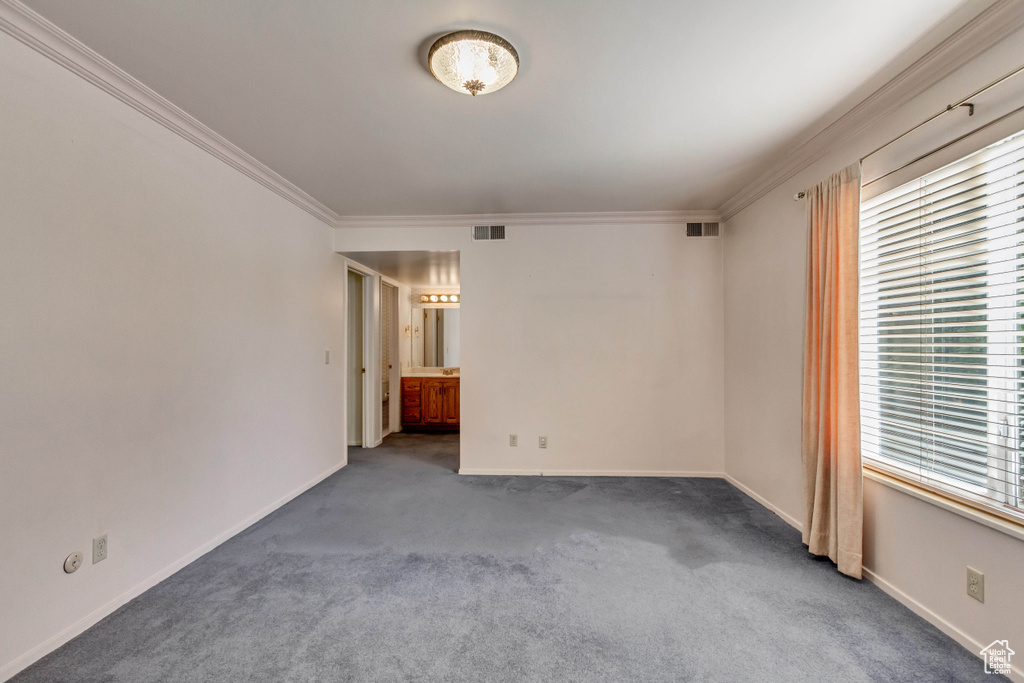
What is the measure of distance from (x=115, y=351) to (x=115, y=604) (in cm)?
122

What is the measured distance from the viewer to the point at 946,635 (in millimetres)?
1791

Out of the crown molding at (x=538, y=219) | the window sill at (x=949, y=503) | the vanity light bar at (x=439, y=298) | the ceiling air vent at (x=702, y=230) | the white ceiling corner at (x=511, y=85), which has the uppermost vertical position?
the white ceiling corner at (x=511, y=85)

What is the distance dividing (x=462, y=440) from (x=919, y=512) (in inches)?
130

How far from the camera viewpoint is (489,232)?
164 inches

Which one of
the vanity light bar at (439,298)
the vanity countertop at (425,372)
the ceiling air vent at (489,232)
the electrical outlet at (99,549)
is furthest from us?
the vanity light bar at (439,298)

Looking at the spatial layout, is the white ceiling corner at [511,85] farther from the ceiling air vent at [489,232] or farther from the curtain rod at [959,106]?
the ceiling air vent at [489,232]

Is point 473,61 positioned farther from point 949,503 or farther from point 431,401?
point 431,401

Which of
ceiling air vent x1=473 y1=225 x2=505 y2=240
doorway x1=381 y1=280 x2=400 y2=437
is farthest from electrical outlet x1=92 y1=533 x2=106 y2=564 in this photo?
doorway x1=381 y1=280 x2=400 y2=437

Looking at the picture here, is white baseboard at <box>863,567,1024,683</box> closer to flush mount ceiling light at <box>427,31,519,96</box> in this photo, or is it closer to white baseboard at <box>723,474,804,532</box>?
white baseboard at <box>723,474,804,532</box>

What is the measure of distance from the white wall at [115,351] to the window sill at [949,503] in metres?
3.83

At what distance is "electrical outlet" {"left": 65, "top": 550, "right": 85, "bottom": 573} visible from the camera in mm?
1796

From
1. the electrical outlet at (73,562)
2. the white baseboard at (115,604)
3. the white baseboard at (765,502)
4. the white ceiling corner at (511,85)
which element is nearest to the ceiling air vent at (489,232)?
the white ceiling corner at (511,85)

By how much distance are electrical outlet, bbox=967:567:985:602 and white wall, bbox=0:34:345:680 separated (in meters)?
3.82

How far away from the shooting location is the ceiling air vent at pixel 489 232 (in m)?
4.15
